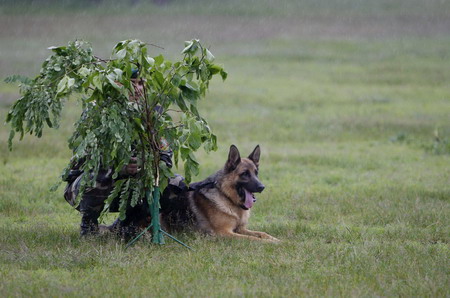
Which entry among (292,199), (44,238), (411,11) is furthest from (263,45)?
(44,238)

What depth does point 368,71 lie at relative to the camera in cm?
3300

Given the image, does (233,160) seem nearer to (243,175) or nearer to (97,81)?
(243,175)

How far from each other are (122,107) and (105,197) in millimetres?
1254

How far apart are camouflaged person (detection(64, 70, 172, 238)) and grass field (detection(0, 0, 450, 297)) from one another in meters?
0.30

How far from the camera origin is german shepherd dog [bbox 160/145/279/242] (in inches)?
330

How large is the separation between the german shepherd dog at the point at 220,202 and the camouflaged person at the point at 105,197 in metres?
0.35

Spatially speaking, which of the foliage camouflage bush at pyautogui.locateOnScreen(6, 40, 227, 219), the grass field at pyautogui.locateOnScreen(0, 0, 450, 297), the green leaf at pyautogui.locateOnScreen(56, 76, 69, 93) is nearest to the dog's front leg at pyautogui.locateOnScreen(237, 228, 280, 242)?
the grass field at pyautogui.locateOnScreen(0, 0, 450, 297)

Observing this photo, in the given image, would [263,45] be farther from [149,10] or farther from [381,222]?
[381,222]

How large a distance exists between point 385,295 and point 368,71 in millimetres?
27932

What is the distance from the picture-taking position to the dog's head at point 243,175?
8328mm

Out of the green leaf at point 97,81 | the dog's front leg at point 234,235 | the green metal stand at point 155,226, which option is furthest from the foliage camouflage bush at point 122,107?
the dog's front leg at point 234,235

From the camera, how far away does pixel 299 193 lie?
11.4 meters

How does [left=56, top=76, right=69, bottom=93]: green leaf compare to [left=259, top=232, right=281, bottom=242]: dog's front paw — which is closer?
[left=56, top=76, right=69, bottom=93]: green leaf

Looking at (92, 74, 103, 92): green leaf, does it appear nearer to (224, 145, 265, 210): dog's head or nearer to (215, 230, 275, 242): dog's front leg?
(224, 145, 265, 210): dog's head
